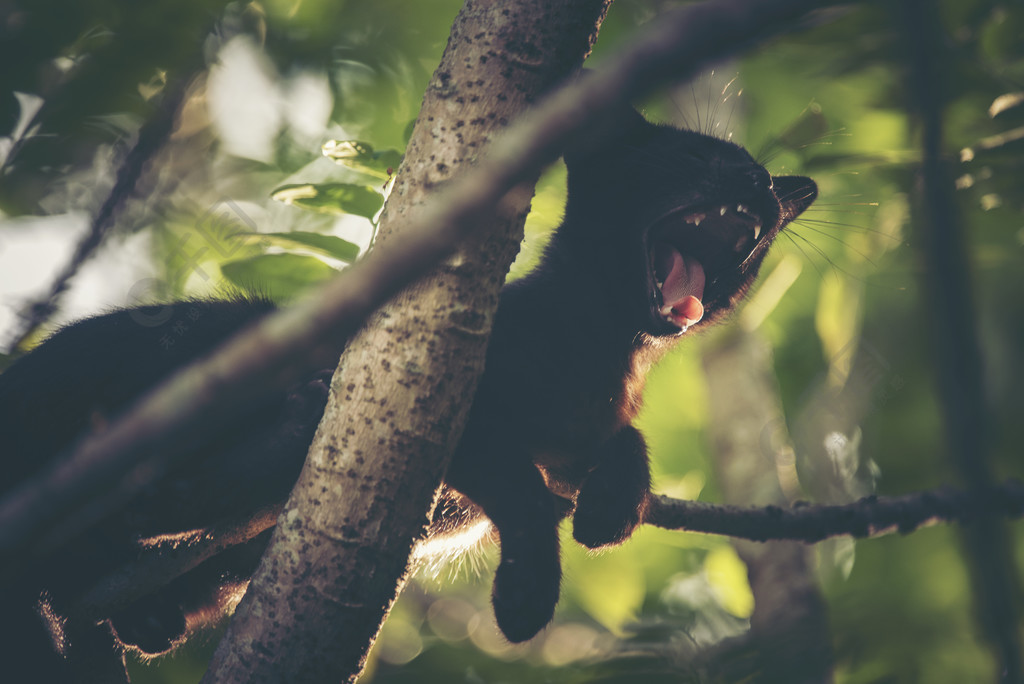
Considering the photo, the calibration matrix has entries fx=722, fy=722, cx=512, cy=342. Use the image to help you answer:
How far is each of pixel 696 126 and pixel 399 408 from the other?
2.72 m

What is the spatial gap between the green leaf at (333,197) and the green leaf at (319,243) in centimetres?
10

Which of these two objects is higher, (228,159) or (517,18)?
(228,159)

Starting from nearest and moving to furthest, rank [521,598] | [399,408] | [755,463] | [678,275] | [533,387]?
[399,408] < [521,598] < [533,387] < [678,275] < [755,463]

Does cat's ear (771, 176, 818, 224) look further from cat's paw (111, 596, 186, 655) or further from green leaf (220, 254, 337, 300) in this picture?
cat's paw (111, 596, 186, 655)

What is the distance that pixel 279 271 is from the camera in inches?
95.7

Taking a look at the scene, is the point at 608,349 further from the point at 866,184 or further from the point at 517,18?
the point at 866,184

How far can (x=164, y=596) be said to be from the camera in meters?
2.61

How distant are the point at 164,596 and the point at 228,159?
193 cm

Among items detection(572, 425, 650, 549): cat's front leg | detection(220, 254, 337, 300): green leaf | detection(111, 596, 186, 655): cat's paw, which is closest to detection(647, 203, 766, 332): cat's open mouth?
detection(572, 425, 650, 549): cat's front leg

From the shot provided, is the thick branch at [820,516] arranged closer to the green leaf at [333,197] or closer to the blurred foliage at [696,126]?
the blurred foliage at [696,126]

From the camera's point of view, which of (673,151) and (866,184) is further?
(866,184)

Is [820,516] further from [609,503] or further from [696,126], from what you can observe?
[696,126]

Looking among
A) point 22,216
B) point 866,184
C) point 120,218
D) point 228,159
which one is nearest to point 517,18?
point 120,218

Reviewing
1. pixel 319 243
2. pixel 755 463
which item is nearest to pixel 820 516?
pixel 755 463
